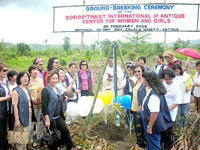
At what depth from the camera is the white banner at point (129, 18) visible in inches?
213

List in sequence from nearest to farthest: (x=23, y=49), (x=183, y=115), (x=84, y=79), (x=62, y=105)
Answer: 1. (x=62, y=105)
2. (x=183, y=115)
3. (x=84, y=79)
4. (x=23, y=49)

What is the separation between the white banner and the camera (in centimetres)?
540

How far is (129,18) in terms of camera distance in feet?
18.2

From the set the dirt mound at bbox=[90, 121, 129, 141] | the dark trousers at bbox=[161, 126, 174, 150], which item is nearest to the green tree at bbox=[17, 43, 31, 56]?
the dirt mound at bbox=[90, 121, 129, 141]

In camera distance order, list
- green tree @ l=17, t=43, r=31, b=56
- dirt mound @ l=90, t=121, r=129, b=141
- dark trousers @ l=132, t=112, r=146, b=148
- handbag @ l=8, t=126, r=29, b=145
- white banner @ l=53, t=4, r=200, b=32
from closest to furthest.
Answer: handbag @ l=8, t=126, r=29, b=145 → dark trousers @ l=132, t=112, r=146, b=148 → dirt mound @ l=90, t=121, r=129, b=141 → white banner @ l=53, t=4, r=200, b=32 → green tree @ l=17, t=43, r=31, b=56

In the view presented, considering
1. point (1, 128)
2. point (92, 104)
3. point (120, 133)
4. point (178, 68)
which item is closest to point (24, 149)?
point (1, 128)

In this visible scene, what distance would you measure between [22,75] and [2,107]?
2.15 ft

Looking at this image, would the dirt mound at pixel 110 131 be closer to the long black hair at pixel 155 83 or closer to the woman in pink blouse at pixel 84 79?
the woman in pink blouse at pixel 84 79

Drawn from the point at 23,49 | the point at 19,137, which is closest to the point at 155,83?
the point at 19,137

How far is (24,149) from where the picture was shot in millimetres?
3145

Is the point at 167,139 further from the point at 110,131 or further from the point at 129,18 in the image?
the point at 129,18

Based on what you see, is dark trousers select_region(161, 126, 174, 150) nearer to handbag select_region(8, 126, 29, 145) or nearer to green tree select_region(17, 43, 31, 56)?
handbag select_region(8, 126, 29, 145)

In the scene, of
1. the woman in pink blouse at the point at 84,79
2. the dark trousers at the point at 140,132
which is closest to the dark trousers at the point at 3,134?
the woman in pink blouse at the point at 84,79

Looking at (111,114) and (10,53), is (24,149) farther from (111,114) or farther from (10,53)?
(10,53)
